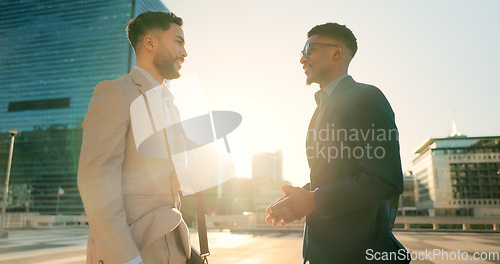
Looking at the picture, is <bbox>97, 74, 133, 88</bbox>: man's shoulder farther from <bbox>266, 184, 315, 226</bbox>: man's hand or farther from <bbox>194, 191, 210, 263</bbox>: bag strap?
<bbox>266, 184, 315, 226</bbox>: man's hand

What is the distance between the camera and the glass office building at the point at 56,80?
108625 millimetres

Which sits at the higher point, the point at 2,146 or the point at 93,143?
the point at 2,146

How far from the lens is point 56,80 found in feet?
368

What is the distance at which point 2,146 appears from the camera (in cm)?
11506

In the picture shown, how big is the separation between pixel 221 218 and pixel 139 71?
30.0 meters

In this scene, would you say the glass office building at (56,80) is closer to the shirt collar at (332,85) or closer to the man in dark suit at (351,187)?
the shirt collar at (332,85)

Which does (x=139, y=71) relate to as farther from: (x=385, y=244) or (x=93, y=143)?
(x=385, y=244)

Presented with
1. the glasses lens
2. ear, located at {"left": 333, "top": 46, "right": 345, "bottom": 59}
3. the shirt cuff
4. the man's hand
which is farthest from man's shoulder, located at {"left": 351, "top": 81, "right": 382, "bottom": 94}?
the shirt cuff

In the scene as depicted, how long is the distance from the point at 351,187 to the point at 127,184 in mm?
1066

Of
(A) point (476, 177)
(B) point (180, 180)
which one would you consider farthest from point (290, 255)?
(A) point (476, 177)

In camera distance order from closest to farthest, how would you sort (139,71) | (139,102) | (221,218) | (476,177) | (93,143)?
(93,143), (139,102), (139,71), (221,218), (476,177)

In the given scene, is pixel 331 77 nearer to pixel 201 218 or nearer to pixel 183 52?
pixel 183 52

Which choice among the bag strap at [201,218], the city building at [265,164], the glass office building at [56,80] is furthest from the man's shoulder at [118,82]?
the city building at [265,164]

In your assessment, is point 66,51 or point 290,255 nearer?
point 290,255
